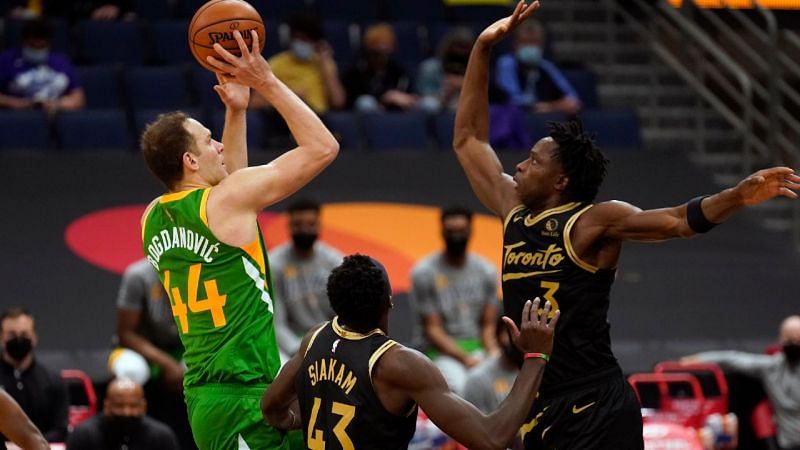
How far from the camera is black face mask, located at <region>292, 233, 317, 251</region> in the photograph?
9320 mm

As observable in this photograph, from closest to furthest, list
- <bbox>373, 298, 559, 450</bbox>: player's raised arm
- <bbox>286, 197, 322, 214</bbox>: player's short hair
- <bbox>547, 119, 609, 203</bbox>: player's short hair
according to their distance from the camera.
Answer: <bbox>373, 298, 559, 450</bbox>: player's raised arm → <bbox>547, 119, 609, 203</bbox>: player's short hair → <bbox>286, 197, 322, 214</bbox>: player's short hair

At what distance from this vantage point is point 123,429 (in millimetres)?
8344

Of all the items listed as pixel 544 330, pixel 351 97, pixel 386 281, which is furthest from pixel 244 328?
pixel 351 97

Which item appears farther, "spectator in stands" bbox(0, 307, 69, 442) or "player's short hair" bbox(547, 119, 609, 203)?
"spectator in stands" bbox(0, 307, 69, 442)

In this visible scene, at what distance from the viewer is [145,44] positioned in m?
12.6

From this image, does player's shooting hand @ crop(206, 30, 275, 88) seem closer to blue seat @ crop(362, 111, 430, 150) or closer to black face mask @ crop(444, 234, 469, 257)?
black face mask @ crop(444, 234, 469, 257)

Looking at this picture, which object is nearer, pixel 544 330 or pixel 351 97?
pixel 544 330

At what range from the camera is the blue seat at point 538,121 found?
39.5 feet

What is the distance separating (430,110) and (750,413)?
12.6 feet

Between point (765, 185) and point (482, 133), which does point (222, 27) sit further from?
point (765, 185)

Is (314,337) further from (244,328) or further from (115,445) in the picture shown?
(115,445)

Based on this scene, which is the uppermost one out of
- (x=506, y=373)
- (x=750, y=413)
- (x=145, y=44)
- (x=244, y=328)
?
A: (x=145, y=44)

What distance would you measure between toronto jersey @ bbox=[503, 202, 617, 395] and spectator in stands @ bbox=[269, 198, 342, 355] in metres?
3.88

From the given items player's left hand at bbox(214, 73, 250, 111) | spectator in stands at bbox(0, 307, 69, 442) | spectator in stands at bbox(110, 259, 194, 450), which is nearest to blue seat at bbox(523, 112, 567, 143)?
spectator in stands at bbox(110, 259, 194, 450)
